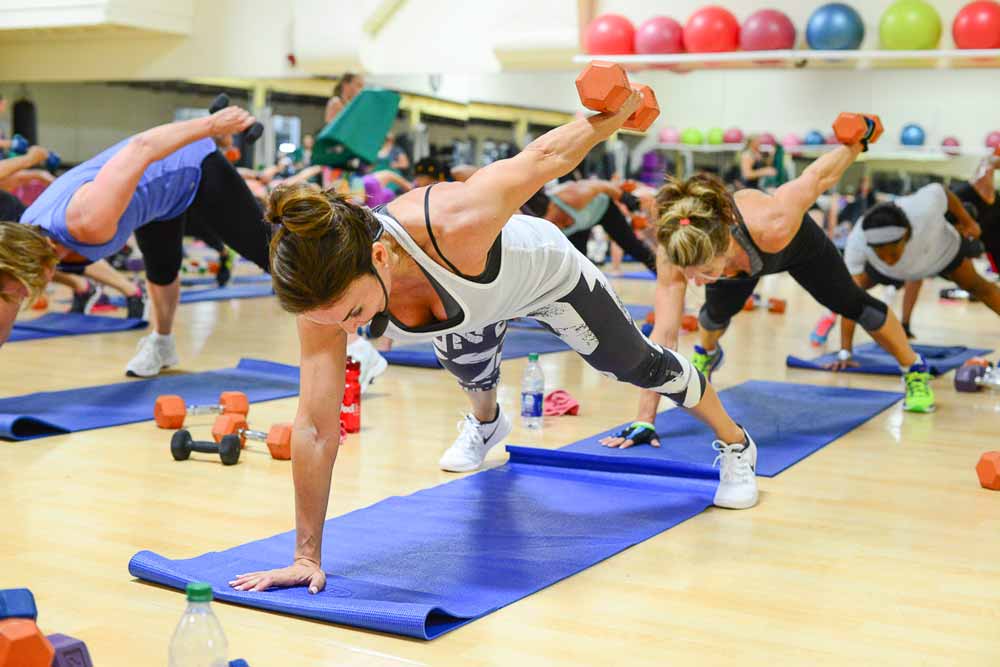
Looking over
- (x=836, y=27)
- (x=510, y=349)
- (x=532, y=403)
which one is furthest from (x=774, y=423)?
(x=836, y=27)

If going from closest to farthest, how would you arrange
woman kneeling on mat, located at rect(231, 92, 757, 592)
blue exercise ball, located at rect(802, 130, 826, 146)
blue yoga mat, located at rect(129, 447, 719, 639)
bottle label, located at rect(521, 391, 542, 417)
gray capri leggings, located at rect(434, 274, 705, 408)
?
woman kneeling on mat, located at rect(231, 92, 757, 592), blue yoga mat, located at rect(129, 447, 719, 639), gray capri leggings, located at rect(434, 274, 705, 408), bottle label, located at rect(521, 391, 542, 417), blue exercise ball, located at rect(802, 130, 826, 146)

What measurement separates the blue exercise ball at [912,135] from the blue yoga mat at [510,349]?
445cm

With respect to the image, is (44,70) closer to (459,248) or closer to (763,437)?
(763,437)

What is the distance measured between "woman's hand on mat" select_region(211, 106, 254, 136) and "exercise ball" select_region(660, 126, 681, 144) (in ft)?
23.5

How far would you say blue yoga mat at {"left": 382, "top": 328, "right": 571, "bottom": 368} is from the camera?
5.66 metres

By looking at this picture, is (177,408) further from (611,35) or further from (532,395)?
(611,35)

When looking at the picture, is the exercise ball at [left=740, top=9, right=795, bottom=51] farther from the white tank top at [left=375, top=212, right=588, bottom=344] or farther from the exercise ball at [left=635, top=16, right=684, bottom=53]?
the white tank top at [left=375, top=212, right=588, bottom=344]

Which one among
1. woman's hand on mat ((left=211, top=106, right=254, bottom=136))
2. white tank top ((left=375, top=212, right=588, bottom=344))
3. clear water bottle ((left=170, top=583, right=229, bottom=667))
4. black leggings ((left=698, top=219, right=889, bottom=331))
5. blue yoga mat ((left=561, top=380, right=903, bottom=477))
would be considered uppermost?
woman's hand on mat ((left=211, top=106, right=254, bottom=136))

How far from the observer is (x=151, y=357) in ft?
16.6

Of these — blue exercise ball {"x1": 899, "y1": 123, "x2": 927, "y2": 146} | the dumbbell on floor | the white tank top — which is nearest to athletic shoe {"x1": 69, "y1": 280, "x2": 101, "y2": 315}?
the dumbbell on floor

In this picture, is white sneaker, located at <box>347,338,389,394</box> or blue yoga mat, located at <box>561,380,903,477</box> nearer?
blue yoga mat, located at <box>561,380,903,477</box>

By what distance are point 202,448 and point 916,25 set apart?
6.64m

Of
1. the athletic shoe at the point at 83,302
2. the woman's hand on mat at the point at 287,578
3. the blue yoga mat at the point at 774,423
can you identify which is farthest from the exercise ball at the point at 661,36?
the woman's hand on mat at the point at 287,578

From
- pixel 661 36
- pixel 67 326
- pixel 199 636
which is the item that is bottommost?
pixel 67 326
